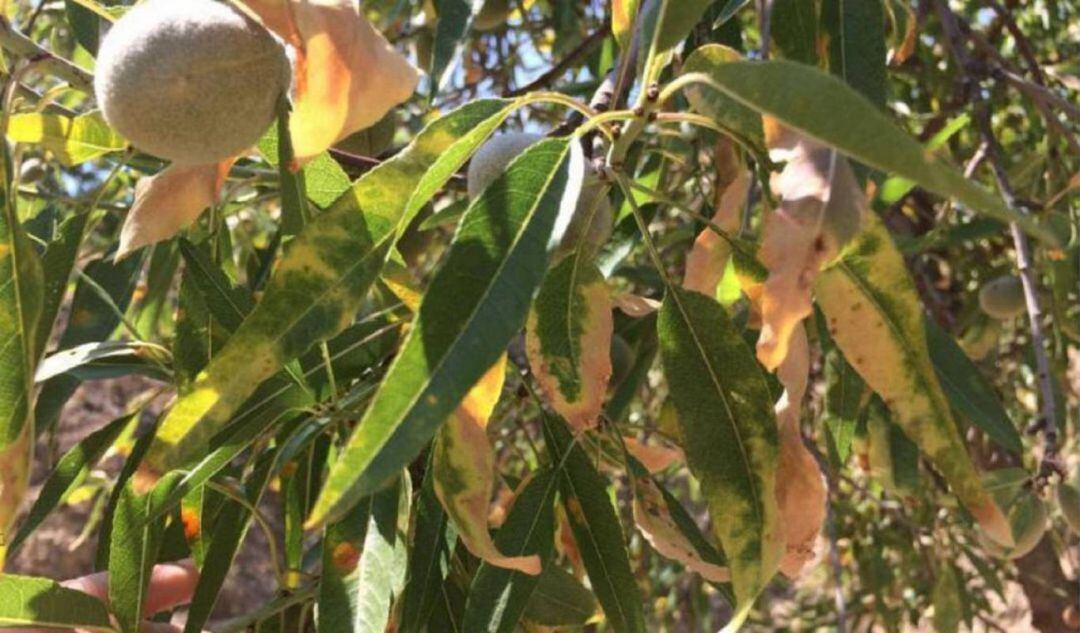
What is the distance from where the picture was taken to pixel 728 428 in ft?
3.51

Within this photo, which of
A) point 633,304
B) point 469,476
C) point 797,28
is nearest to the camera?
point 469,476

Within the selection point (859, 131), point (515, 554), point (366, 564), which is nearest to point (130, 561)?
point (366, 564)

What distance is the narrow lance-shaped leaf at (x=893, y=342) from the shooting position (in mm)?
976

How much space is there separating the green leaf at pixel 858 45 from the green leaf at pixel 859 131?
38cm

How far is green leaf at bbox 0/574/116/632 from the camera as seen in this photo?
46.3 inches

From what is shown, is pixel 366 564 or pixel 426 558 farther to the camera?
pixel 426 558

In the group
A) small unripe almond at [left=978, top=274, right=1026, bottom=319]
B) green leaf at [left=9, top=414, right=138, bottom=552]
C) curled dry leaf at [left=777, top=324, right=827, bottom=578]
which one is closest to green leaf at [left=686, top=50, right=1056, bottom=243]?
curled dry leaf at [left=777, top=324, right=827, bottom=578]

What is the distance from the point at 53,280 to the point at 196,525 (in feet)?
1.38

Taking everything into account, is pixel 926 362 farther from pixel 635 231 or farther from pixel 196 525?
pixel 196 525

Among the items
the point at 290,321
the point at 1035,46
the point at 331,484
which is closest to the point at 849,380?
the point at 290,321

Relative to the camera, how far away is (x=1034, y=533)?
6.34ft

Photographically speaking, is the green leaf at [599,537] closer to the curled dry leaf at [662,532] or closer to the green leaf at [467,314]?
the curled dry leaf at [662,532]

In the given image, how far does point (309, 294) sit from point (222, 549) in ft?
1.64

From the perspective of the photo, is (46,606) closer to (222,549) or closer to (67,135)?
(222,549)
